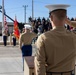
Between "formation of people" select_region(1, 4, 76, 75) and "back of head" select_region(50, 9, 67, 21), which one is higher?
"back of head" select_region(50, 9, 67, 21)

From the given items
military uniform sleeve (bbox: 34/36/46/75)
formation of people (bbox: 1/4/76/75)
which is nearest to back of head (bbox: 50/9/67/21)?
formation of people (bbox: 1/4/76/75)

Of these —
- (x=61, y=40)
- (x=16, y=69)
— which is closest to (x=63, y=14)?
(x=61, y=40)

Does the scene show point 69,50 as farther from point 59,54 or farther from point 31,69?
point 31,69

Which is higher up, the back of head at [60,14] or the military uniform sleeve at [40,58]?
the back of head at [60,14]

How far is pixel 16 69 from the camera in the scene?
1045 cm

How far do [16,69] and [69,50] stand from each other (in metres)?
7.31

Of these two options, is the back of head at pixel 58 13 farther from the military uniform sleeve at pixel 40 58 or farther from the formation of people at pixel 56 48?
the military uniform sleeve at pixel 40 58

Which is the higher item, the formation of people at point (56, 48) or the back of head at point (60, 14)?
the back of head at point (60, 14)

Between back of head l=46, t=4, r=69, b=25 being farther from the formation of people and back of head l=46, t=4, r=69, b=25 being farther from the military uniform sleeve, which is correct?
the military uniform sleeve

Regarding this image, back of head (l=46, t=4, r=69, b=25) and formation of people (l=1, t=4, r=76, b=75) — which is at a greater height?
back of head (l=46, t=4, r=69, b=25)

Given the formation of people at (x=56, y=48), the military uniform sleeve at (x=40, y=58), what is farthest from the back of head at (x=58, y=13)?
the military uniform sleeve at (x=40, y=58)

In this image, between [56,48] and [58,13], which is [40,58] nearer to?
[56,48]

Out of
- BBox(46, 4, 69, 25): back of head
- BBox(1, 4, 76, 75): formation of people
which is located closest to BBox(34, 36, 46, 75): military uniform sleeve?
BBox(1, 4, 76, 75): formation of people

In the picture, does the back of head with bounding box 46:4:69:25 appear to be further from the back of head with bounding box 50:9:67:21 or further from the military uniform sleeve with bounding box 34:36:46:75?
the military uniform sleeve with bounding box 34:36:46:75
